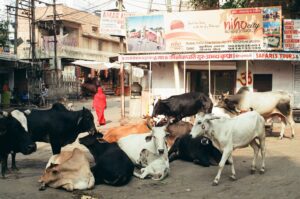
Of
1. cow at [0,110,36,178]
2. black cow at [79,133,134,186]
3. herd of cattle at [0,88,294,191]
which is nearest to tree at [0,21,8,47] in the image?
herd of cattle at [0,88,294,191]

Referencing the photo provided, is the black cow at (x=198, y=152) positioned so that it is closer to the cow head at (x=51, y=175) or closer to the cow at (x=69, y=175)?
the cow at (x=69, y=175)

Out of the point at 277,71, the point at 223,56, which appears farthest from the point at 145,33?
the point at 277,71

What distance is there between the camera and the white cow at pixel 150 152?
7941mm

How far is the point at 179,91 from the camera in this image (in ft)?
57.9

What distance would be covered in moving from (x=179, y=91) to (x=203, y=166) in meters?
8.90

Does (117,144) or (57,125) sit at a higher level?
(57,125)

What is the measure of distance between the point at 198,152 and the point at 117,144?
1.65 metres

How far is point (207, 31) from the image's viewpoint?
1648cm

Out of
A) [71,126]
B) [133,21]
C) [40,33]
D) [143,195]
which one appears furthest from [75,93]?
[143,195]

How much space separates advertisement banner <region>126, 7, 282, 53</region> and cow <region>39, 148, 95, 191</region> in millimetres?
10152

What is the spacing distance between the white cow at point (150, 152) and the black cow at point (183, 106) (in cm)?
298

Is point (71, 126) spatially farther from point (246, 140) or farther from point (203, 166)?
point (246, 140)

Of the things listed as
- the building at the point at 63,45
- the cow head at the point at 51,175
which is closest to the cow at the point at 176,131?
the cow head at the point at 51,175

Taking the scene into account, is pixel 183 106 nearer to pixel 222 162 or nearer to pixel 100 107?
pixel 222 162
